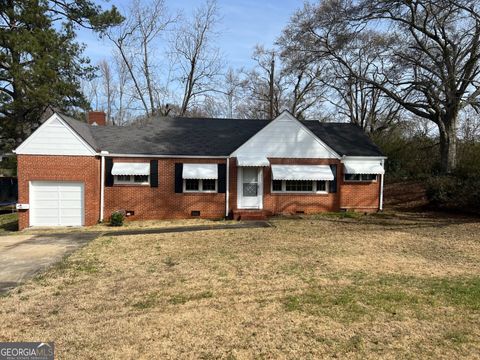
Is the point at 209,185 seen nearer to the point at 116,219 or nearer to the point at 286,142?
the point at 286,142

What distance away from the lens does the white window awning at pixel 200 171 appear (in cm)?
1673

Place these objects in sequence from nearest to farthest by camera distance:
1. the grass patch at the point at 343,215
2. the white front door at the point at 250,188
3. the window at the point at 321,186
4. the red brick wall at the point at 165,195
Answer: the red brick wall at the point at 165,195
the grass patch at the point at 343,215
the white front door at the point at 250,188
the window at the point at 321,186

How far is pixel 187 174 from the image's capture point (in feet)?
54.9

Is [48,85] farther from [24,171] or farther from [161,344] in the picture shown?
[161,344]

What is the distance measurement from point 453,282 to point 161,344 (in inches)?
233

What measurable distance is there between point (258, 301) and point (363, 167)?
1356 cm

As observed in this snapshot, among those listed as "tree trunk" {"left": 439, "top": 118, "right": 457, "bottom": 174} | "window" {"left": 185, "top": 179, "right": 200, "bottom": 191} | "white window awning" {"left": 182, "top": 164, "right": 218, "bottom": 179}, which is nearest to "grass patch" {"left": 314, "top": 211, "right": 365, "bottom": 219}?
"white window awning" {"left": 182, "top": 164, "right": 218, "bottom": 179}

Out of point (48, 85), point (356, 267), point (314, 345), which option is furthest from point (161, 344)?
point (48, 85)

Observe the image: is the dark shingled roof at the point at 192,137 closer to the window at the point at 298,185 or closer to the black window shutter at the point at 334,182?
the black window shutter at the point at 334,182

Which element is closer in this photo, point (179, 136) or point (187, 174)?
point (187, 174)

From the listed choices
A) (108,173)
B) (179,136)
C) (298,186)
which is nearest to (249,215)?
(298,186)


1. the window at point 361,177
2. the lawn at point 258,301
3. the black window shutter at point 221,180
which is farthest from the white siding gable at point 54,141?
the window at point 361,177

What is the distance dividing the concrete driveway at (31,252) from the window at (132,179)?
3493 millimetres

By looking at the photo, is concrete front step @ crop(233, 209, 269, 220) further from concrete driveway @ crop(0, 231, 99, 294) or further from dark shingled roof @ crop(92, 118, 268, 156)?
concrete driveway @ crop(0, 231, 99, 294)
